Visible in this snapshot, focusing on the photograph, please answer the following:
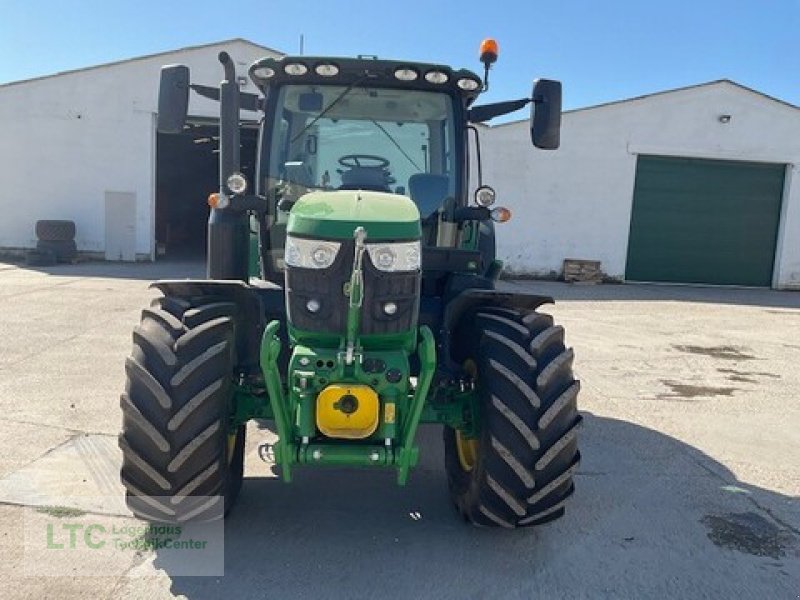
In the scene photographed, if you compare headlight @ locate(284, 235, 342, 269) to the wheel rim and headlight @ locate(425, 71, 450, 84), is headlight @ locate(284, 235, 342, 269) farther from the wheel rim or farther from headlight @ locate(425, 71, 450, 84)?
headlight @ locate(425, 71, 450, 84)

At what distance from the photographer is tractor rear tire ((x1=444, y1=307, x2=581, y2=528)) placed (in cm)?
325

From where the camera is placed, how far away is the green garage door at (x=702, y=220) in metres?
17.5

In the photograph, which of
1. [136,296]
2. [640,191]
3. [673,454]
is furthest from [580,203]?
[673,454]

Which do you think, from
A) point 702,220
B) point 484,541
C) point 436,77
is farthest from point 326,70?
point 702,220

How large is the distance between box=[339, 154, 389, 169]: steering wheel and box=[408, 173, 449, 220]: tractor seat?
22cm

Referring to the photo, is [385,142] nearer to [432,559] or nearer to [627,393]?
[432,559]

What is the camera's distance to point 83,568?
3.11 meters

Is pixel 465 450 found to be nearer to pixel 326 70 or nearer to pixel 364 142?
pixel 364 142

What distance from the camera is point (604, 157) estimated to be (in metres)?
17.2

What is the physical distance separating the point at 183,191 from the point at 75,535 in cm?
2310

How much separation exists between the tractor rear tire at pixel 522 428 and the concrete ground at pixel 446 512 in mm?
279

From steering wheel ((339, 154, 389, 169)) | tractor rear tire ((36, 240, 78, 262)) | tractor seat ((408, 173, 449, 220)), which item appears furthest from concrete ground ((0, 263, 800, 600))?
tractor rear tire ((36, 240, 78, 262))

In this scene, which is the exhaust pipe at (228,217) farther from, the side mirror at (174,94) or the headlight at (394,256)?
the headlight at (394,256)

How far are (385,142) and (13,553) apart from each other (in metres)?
3.13
